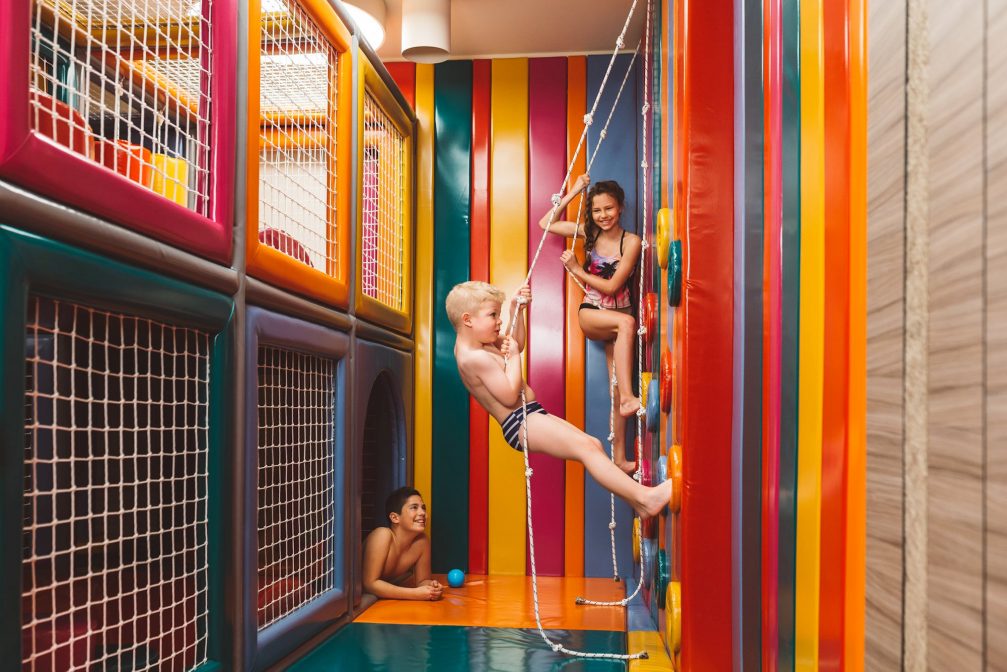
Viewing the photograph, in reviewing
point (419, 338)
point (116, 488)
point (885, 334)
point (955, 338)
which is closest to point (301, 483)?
point (116, 488)

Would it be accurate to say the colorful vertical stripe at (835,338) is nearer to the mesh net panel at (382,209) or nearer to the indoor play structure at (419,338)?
the indoor play structure at (419,338)

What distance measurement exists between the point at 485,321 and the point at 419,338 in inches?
35.1

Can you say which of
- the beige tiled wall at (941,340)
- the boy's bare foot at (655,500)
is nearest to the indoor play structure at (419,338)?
the boy's bare foot at (655,500)

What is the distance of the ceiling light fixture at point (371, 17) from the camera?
3.49 meters

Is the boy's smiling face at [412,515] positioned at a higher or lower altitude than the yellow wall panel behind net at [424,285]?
lower

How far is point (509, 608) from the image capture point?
3307mm

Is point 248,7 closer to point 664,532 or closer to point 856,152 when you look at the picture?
point 856,152

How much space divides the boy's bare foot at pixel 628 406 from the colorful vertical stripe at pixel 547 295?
0.40 m

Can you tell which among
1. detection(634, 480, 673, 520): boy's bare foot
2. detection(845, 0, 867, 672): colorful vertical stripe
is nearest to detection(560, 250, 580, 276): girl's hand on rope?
detection(634, 480, 673, 520): boy's bare foot

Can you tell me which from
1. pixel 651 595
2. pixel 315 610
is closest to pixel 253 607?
pixel 315 610

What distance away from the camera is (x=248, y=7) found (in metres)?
2.28

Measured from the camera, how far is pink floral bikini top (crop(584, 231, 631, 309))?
3.89 m

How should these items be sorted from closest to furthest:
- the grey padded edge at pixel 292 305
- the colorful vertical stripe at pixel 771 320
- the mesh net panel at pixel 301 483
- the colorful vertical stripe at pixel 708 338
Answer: the colorful vertical stripe at pixel 771 320, the colorful vertical stripe at pixel 708 338, the grey padded edge at pixel 292 305, the mesh net panel at pixel 301 483

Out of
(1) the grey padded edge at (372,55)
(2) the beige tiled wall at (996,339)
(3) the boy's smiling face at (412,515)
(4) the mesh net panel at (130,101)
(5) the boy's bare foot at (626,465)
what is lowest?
(3) the boy's smiling face at (412,515)
